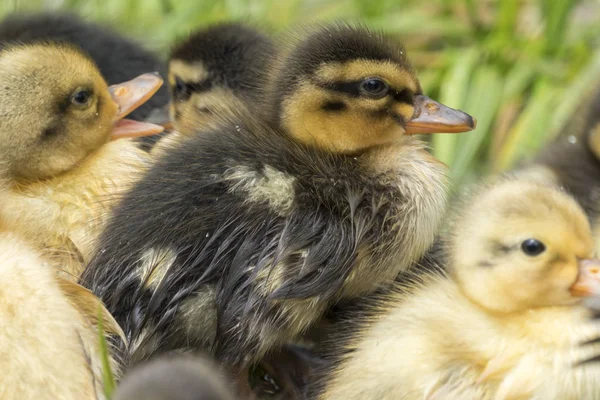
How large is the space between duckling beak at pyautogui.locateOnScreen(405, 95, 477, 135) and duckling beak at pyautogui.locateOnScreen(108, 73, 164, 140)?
0.46 m

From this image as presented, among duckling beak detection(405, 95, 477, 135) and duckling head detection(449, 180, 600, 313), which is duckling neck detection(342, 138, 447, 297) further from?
duckling head detection(449, 180, 600, 313)

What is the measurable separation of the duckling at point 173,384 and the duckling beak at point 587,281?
20.2 inches

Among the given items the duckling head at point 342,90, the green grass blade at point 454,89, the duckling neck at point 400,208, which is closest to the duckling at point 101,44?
the duckling head at point 342,90

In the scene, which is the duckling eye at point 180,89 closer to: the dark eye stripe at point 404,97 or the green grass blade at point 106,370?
the dark eye stripe at point 404,97

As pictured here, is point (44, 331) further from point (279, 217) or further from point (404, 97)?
point (404, 97)

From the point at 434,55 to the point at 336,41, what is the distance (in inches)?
61.6

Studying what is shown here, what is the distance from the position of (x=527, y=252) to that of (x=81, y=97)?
2.65ft

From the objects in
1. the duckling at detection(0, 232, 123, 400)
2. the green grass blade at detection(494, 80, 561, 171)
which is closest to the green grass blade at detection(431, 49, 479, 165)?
the green grass blade at detection(494, 80, 561, 171)

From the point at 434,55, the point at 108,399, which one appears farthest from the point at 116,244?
the point at 434,55

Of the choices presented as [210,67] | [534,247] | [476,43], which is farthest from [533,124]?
[534,247]

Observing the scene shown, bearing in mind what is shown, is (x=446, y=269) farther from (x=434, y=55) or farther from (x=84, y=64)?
(x=434, y=55)

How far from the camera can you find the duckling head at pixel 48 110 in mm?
1668

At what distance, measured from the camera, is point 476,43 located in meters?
3.16

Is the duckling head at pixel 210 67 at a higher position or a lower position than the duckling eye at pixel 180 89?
higher
